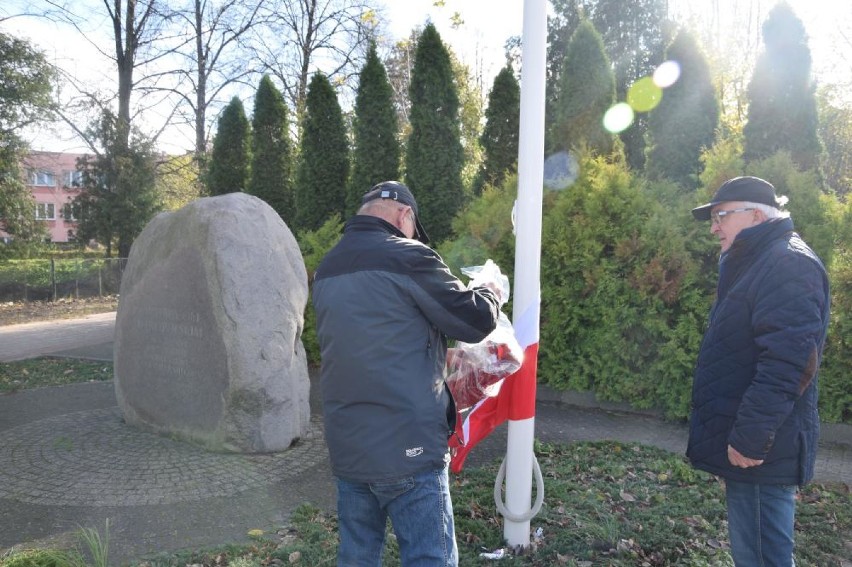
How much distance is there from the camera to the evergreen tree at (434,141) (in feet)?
34.2

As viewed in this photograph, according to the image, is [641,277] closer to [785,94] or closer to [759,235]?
[785,94]

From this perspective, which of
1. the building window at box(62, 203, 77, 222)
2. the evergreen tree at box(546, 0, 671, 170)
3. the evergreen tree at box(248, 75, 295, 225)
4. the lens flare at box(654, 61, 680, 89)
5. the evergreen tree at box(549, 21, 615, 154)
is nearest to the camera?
the lens flare at box(654, 61, 680, 89)

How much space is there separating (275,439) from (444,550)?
3.10 m

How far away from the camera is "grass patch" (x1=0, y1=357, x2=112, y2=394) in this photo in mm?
7746

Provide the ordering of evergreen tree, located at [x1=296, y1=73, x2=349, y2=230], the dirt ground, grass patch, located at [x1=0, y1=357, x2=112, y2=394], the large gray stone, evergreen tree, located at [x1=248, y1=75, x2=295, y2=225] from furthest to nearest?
the dirt ground → evergreen tree, located at [x1=248, y1=75, x2=295, y2=225] → evergreen tree, located at [x1=296, y1=73, x2=349, y2=230] → grass patch, located at [x1=0, y1=357, x2=112, y2=394] → the large gray stone

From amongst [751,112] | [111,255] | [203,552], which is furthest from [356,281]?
[111,255]

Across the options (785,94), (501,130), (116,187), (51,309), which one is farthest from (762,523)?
(116,187)

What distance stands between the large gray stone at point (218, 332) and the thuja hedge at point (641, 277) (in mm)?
2834

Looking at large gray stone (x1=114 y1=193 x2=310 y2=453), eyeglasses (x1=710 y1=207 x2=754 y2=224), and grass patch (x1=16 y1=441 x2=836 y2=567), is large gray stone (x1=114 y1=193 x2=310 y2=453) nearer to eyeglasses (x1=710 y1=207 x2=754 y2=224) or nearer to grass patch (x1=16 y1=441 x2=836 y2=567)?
grass patch (x1=16 y1=441 x2=836 y2=567)

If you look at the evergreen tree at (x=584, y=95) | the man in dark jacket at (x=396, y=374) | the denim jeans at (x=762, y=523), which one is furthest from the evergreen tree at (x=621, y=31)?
the man in dark jacket at (x=396, y=374)

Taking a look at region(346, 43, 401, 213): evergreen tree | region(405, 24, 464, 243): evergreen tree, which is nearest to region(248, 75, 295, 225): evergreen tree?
region(346, 43, 401, 213): evergreen tree

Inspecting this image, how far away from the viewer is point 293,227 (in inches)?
485

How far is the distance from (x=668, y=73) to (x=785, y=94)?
1451 mm

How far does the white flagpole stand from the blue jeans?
44.7 inches
